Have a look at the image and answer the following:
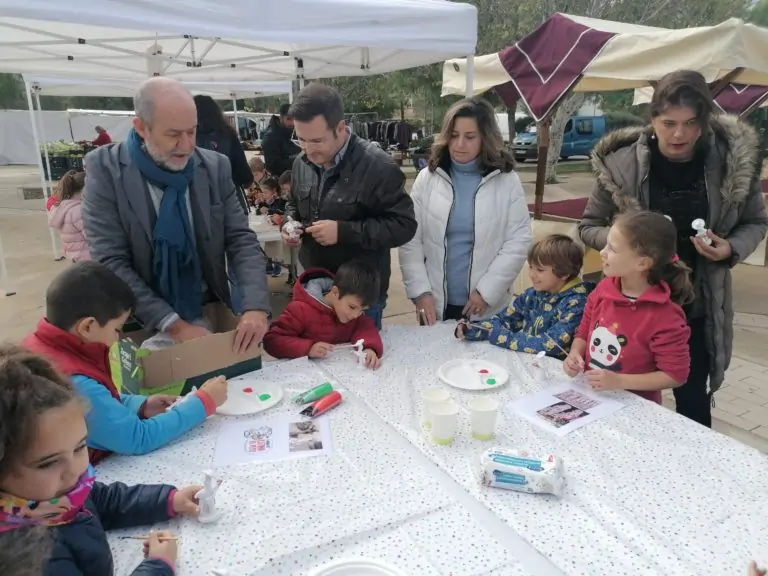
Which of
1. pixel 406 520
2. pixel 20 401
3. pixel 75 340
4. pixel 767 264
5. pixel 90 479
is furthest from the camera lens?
pixel 767 264

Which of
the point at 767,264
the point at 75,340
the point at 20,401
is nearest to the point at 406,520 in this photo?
the point at 20,401

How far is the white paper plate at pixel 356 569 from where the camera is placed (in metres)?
1.04

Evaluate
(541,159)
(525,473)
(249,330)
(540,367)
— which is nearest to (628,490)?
(525,473)

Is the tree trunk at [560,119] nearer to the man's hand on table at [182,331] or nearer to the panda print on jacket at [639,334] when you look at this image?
the panda print on jacket at [639,334]

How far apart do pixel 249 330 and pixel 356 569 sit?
1024 mm

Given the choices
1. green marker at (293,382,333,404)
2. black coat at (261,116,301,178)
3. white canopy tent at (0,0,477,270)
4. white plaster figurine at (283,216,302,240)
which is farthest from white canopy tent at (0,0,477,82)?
green marker at (293,382,333,404)

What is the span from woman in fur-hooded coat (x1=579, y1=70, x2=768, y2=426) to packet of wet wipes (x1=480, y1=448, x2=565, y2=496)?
114cm

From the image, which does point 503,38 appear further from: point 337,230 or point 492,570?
point 492,570

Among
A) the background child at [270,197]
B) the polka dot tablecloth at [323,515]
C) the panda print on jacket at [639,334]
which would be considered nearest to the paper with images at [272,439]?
the polka dot tablecloth at [323,515]

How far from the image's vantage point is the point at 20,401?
0.84 metres

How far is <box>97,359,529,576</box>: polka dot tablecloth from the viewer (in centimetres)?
108

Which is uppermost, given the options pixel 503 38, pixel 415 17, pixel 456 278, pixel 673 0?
pixel 673 0

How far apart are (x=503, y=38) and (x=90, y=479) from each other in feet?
49.0

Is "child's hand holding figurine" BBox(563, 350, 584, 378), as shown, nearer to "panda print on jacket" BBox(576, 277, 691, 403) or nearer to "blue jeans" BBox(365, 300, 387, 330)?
"panda print on jacket" BBox(576, 277, 691, 403)
